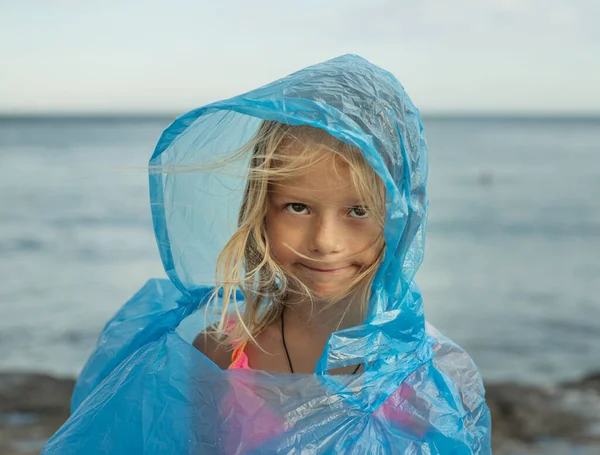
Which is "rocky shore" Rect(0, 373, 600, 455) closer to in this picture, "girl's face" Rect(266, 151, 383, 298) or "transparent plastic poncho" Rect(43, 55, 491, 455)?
"transparent plastic poncho" Rect(43, 55, 491, 455)

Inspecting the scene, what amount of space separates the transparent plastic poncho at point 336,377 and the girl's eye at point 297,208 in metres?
0.19

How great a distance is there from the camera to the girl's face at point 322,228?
4.86 feet

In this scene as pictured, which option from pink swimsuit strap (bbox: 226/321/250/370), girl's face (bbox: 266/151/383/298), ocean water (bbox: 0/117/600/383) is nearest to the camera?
girl's face (bbox: 266/151/383/298)

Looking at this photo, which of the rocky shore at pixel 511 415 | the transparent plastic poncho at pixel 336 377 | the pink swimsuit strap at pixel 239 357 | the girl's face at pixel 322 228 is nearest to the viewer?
the transparent plastic poncho at pixel 336 377

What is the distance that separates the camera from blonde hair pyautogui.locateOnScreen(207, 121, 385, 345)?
4.86 feet

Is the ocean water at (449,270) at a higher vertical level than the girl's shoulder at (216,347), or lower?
lower

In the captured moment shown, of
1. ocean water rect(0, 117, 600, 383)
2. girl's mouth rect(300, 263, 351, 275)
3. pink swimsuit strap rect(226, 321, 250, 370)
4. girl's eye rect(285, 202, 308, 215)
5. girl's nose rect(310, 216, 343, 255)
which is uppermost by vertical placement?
girl's eye rect(285, 202, 308, 215)

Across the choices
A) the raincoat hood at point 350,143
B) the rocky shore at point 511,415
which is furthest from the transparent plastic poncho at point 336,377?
the rocky shore at point 511,415

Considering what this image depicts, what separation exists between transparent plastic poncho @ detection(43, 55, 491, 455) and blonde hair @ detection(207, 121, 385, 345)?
0.20 ft

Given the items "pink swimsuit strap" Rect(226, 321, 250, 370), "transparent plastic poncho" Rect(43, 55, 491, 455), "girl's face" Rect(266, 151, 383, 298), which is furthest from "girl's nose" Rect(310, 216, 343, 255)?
"pink swimsuit strap" Rect(226, 321, 250, 370)

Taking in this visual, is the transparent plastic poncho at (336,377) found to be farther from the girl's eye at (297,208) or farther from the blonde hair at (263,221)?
the girl's eye at (297,208)

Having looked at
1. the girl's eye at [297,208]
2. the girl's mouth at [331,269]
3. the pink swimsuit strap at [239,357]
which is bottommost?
the pink swimsuit strap at [239,357]

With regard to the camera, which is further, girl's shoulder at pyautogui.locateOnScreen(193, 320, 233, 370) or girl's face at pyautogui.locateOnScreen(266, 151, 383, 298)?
girl's shoulder at pyautogui.locateOnScreen(193, 320, 233, 370)

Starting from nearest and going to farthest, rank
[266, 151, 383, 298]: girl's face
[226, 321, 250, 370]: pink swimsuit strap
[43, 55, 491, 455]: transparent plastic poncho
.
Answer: [43, 55, 491, 455]: transparent plastic poncho → [266, 151, 383, 298]: girl's face → [226, 321, 250, 370]: pink swimsuit strap
